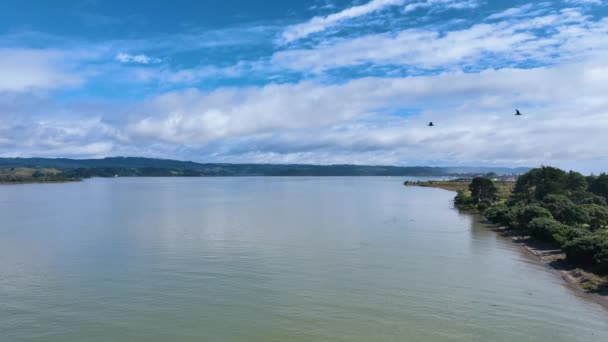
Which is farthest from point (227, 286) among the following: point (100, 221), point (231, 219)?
point (100, 221)

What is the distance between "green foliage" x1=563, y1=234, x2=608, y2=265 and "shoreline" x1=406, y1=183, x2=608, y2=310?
0.80 metres

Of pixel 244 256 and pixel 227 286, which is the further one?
pixel 244 256

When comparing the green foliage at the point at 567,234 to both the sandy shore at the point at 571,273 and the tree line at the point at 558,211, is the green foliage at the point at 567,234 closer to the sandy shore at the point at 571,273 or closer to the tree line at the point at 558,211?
the tree line at the point at 558,211

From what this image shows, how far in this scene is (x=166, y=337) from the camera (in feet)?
74.2

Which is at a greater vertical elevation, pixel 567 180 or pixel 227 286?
pixel 567 180

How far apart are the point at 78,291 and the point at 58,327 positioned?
20.3 feet

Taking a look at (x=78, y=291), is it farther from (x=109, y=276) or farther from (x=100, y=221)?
(x=100, y=221)

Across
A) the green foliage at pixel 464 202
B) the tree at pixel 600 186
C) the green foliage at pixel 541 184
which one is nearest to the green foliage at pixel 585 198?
the green foliage at pixel 541 184

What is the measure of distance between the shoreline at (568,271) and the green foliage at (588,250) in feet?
Answer: 2.61

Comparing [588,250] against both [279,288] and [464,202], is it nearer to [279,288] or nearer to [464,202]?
[279,288]

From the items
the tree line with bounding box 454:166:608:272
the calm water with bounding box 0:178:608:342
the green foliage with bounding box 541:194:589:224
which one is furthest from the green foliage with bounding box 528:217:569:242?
the green foliage with bounding box 541:194:589:224

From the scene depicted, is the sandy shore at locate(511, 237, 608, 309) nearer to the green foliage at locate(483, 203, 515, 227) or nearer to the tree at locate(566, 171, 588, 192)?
the green foliage at locate(483, 203, 515, 227)

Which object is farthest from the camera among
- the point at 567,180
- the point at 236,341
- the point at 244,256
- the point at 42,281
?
the point at 567,180

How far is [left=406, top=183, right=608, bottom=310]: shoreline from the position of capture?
29.9m
